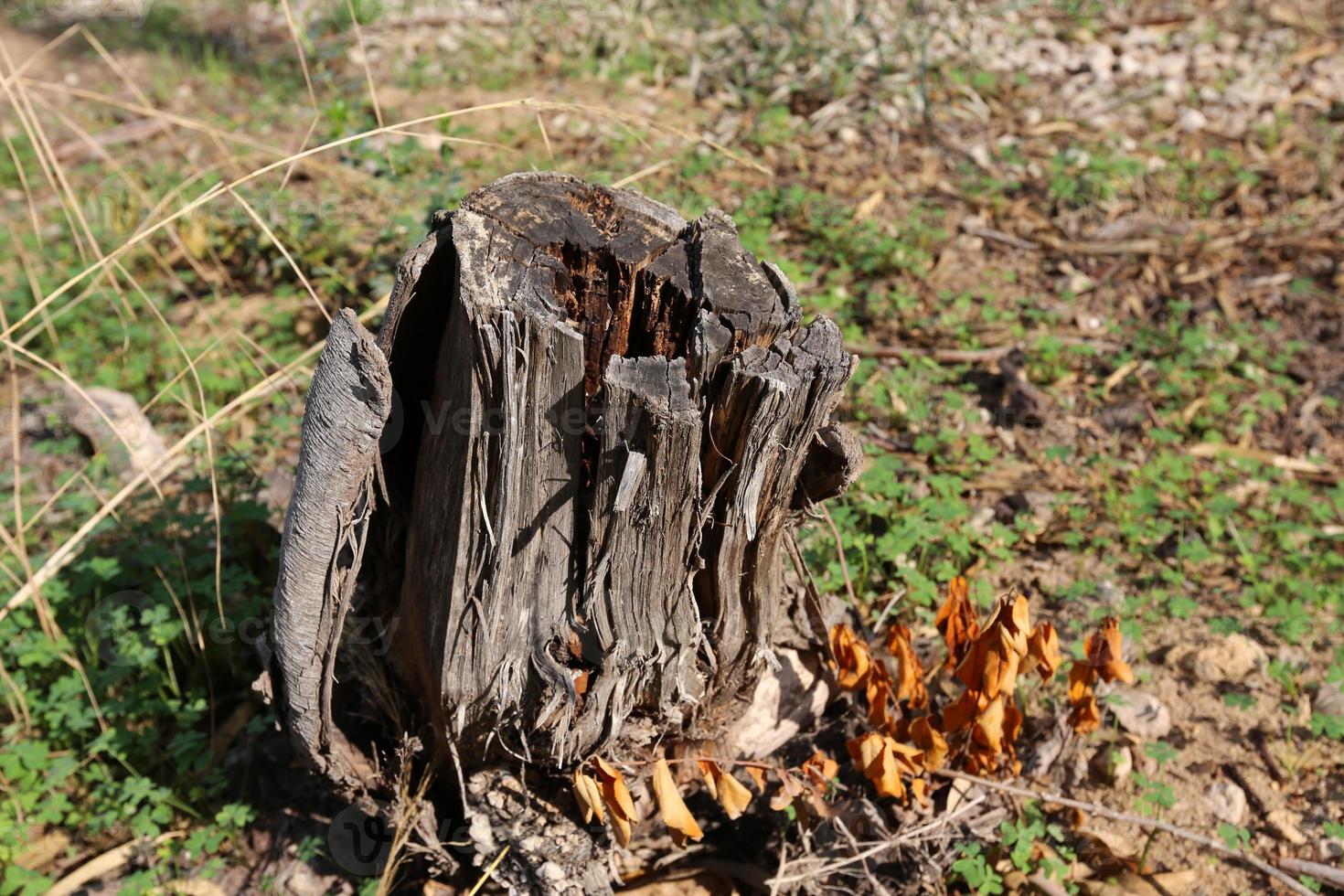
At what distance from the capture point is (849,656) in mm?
2484

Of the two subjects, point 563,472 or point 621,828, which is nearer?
point 563,472

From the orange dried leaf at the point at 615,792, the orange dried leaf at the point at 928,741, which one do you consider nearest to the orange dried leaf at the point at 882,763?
the orange dried leaf at the point at 928,741

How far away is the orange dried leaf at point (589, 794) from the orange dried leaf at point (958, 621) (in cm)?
91

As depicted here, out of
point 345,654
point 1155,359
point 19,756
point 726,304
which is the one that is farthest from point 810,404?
point 1155,359

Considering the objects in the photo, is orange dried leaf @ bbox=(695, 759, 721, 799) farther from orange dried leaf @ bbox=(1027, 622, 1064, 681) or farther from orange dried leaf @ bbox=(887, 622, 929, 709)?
orange dried leaf @ bbox=(1027, 622, 1064, 681)

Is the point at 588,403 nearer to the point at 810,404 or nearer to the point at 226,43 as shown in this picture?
the point at 810,404

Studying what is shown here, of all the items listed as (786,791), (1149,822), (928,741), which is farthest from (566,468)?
(1149,822)

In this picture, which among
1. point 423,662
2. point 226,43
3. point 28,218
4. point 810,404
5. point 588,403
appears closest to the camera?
point 810,404

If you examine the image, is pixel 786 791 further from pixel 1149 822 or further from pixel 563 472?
pixel 563 472

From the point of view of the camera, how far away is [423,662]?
7.82 feet

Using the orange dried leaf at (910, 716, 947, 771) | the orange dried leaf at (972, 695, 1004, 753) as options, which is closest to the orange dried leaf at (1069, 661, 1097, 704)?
the orange dried leaf at (972, 695, 1004, 753)

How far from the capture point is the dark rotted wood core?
1863 millimetres

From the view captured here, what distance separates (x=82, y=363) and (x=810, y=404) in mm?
3760

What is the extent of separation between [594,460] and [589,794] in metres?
0.74
